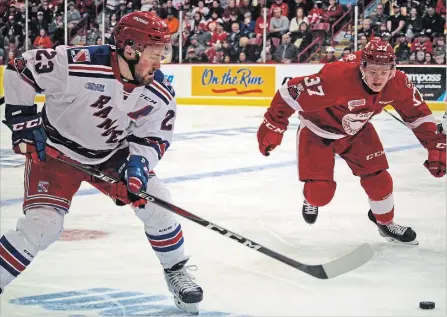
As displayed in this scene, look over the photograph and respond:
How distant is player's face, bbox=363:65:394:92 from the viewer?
377cm

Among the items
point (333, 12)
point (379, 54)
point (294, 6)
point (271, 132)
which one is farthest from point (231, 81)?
point (379, 54)

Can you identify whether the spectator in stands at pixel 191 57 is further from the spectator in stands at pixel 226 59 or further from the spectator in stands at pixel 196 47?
the spectator in stands at pixel 226 59

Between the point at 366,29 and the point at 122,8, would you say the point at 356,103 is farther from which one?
the point at 122,8

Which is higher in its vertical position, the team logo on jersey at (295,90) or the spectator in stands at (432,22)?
the team logo on jersey at (295,90)

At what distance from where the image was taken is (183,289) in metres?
2.97

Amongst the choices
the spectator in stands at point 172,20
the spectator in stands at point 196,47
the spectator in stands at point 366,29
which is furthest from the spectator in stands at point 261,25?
the spectator in stands at point 366,29

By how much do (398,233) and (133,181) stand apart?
1818mm

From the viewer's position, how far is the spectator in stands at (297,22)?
1206 cm

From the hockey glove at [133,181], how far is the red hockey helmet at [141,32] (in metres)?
0.36

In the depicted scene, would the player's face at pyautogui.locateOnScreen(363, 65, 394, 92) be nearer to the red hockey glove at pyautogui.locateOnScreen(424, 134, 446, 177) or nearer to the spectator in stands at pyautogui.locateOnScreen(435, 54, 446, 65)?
the red hockey glove at pyautogui.locateOnScreen(424, 134, 446, 177)

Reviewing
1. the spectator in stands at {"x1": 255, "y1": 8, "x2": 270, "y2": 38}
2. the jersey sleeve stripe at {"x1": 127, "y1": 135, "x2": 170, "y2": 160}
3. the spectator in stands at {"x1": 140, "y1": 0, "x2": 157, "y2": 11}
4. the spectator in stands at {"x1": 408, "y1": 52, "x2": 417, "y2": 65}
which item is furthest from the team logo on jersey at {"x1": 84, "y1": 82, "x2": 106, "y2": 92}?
the spectator in stands at {"x1": 140, "y1": 0, "x2": 157, "y2": 11}

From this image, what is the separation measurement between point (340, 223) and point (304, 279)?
1.31 metres

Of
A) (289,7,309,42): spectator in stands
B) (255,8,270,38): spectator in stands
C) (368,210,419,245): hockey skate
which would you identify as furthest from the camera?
(255,8,270,38): spectator in stands

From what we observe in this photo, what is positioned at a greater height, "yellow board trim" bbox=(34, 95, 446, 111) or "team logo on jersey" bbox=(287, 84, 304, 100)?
"team logo on jersey" bbox=(287, 84, 304, 100)
